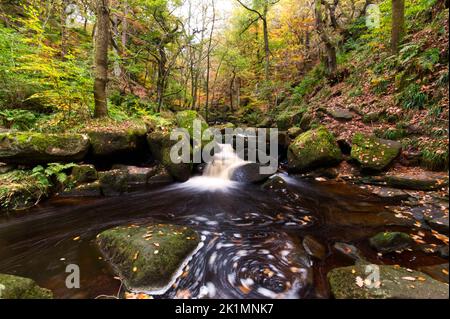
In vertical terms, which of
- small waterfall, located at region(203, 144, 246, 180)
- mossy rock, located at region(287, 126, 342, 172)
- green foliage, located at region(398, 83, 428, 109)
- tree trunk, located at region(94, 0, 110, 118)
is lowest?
small waterfall, located at region(203, 144, 246, 180)

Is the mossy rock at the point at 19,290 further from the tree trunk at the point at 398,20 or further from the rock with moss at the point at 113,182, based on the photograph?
the tree trunk at the point at 398,20

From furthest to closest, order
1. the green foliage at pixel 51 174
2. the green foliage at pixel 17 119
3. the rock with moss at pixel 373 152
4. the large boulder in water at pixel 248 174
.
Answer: the large boulder in water at pixel 248 174, the green foliage at pixel 17 119, the rock with moss at pixel 373 152, the green foliage at pixel 51 174

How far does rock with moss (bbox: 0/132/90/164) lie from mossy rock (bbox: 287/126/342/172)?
694 centimetres

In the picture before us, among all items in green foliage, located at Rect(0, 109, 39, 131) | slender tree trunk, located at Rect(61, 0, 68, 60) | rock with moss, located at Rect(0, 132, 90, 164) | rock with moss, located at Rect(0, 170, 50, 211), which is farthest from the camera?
slender tree trunk, located at Rect(61, 0, 68, 60)

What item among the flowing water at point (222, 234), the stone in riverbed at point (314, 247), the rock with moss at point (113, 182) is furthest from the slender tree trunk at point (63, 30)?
the stone in riverbed at point (314, 247)

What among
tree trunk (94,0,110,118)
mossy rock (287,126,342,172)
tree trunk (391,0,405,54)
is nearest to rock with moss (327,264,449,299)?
mossy rock (287,126,342,172)

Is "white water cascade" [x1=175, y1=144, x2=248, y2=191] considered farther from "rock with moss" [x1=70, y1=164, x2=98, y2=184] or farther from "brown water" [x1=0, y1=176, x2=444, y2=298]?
"rock with moss" [x1=70, y1=164, x2=98, y2=184]

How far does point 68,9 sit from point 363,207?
18705mm

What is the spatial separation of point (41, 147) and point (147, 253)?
5106 mm

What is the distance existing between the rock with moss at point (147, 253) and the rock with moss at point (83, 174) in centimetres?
322

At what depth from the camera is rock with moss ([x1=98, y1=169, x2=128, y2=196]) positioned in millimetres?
6570

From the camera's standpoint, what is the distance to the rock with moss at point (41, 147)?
18.7ft

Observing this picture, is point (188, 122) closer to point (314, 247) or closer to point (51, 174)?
point (51, 174)

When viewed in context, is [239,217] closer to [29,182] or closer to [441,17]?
[29,182]
